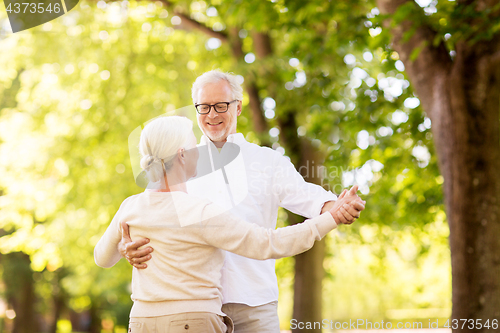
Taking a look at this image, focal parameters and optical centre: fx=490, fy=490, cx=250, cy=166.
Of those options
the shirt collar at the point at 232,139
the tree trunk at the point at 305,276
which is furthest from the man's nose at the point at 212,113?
the tree trunk at the point at 305,276

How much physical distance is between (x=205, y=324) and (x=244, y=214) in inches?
23.5

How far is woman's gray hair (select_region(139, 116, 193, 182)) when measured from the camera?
5.94ft

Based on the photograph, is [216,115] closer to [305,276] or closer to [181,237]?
[181,237]

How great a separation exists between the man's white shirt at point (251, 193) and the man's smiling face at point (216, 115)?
4cm

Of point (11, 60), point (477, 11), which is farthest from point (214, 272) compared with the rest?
point (11, 60)

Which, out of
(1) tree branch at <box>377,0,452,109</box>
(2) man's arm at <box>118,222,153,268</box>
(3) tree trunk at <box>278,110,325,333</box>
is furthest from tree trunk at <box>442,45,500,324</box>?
(2) man's arm at <box>118,222,153,268</box>

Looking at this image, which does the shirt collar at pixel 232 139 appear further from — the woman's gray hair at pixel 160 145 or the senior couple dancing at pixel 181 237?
the woman's gray hair at pixel 160 145

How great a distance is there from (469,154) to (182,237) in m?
3.29

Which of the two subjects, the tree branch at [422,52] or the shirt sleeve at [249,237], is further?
the tree branch at [422,52]

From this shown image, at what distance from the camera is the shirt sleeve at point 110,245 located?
1.96 metres

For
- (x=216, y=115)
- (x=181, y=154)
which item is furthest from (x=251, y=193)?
(x=181, y=154)

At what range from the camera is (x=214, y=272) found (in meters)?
1.84

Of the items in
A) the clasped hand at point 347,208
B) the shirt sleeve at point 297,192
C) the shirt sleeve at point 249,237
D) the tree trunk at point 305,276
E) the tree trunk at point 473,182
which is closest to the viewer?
the shirt sleeve at point 249,237

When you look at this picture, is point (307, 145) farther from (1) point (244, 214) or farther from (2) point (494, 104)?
(1) point (244, 214)
